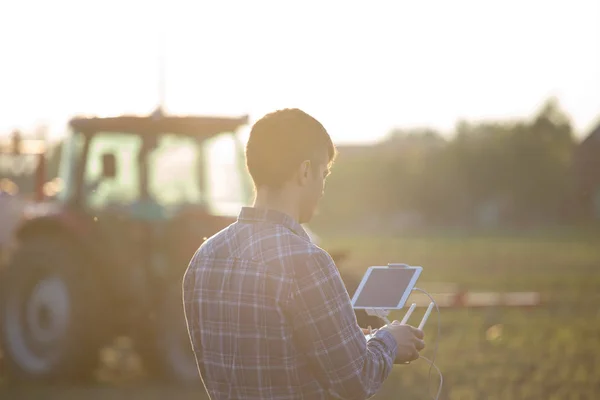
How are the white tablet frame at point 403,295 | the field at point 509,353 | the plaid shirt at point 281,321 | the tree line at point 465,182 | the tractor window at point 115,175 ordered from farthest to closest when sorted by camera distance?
1. the tree line at point 465,182
2. the tractor window at point 115,175
3. the field at point 509,353
4. the white tablet frame at point 403,295
5. the plaid shirt at point 281,321

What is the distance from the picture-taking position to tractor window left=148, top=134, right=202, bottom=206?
10844 mm

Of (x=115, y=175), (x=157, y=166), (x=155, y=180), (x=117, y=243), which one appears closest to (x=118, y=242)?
(x=117, y=243)

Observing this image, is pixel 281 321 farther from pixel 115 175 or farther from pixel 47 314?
pixel 47 314

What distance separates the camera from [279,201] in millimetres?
3357

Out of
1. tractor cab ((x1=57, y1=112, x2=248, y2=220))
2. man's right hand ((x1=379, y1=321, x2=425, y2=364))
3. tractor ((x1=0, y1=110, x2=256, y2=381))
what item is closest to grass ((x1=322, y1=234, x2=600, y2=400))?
tractor ((x1=0, y1=110, x2=256, y2=381))

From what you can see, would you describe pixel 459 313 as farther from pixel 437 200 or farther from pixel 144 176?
pixel 437 200

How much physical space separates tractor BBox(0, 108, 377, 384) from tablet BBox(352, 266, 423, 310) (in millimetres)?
6127

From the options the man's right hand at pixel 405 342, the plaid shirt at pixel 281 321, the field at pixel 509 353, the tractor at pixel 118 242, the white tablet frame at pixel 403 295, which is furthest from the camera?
the tractor at pixel 118 242

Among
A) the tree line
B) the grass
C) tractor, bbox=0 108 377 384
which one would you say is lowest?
the tree line

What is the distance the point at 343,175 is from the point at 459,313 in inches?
2790

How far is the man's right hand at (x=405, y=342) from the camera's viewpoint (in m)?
3.49

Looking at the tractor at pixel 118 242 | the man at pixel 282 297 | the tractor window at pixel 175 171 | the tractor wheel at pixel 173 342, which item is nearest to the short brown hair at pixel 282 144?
the man at pixel 282 297

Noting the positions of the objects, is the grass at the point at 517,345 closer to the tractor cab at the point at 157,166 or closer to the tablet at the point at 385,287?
the tractor cab at the point at 157,166

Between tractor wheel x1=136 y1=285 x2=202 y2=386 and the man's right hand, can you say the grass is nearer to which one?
tractor wheel x1=136 y1=285 x2=202 y2=386
